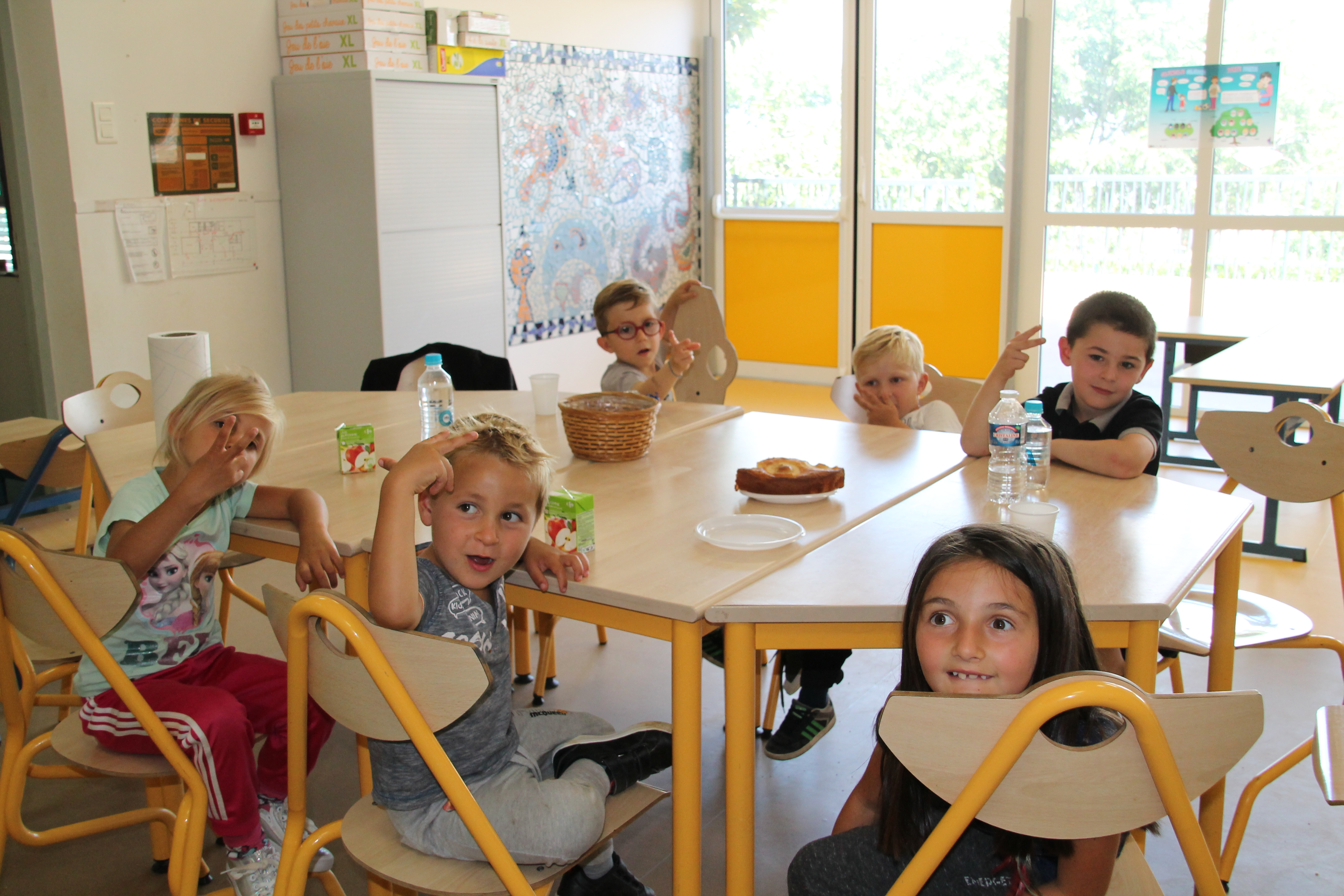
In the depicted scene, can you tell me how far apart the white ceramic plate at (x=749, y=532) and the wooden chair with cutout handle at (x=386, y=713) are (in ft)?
1.58

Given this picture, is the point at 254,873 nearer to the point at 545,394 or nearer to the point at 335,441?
the point at 335,441

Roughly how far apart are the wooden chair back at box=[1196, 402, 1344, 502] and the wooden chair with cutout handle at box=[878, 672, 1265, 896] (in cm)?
124

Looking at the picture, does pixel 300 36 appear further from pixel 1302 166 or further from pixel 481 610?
pixel 1302 166

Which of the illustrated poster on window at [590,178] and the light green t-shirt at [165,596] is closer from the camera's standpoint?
the light green t-shirt at [165,596]

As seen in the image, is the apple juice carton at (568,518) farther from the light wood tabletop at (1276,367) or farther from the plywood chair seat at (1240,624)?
the light wood tabletop at (1276,367)

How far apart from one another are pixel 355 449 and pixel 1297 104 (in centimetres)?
492

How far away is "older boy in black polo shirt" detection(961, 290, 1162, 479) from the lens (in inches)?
89.0

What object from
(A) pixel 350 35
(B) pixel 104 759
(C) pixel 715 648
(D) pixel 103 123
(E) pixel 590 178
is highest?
(A) pixel 350 35

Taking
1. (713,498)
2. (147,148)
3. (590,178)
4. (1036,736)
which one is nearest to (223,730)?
(713,498)

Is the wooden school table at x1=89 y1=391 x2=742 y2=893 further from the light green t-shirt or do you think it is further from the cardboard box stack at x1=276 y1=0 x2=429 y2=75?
the cardboard box stack at x1=276 y1=0 x2=429 y2=75

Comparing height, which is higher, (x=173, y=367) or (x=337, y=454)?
(x=173, y=367)

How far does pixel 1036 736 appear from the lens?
3.40ft

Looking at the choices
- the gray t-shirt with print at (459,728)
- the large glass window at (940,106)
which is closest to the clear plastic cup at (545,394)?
the gray t-shirt with print at (459,728)

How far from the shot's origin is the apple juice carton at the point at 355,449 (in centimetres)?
232
